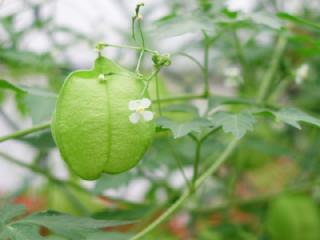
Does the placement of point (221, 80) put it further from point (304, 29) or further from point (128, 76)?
point (128, 76)

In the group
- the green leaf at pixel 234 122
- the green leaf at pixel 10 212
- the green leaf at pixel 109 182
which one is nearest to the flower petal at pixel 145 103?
the green leaf at pixel 234 122

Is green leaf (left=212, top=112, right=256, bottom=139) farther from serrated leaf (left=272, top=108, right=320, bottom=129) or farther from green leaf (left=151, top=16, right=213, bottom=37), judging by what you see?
green leaf (left=151, top=16, right=213, bottom=37)

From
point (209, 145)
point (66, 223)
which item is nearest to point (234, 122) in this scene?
point (66, 223)

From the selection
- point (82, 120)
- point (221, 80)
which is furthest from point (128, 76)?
point (221, 80)

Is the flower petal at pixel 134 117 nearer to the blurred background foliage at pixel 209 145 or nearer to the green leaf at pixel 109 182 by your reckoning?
the blurred background foliage at pixel 209 145

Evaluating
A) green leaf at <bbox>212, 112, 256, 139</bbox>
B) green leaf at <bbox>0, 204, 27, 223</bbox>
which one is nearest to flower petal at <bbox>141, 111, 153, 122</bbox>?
green leaf at <bbox>212, 112, 256, 139</bbox>

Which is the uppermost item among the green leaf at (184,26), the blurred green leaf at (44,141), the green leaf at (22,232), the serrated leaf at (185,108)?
the green leaf at (184,26)
